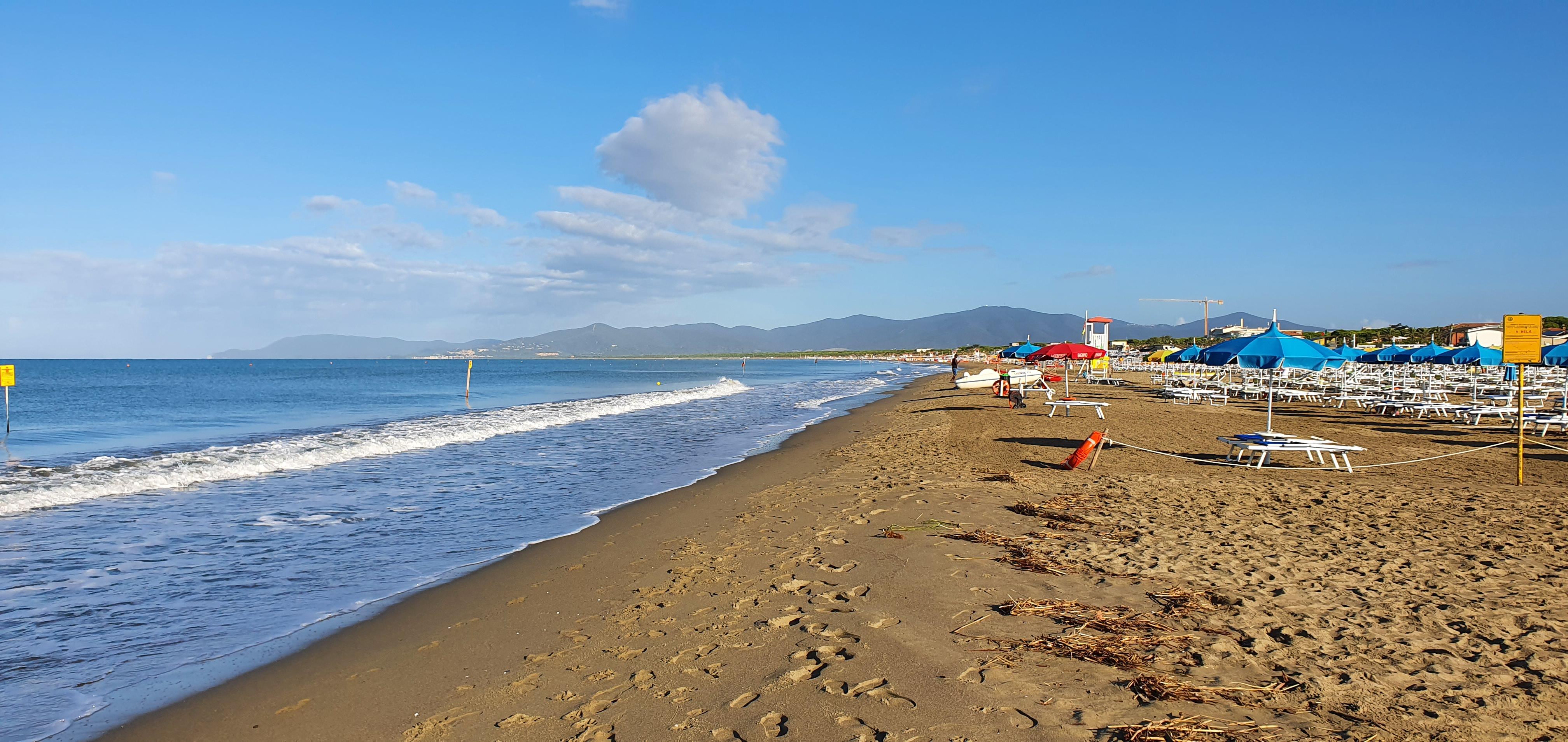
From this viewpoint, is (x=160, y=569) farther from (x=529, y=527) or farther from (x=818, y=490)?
A: (x=818, y=490)

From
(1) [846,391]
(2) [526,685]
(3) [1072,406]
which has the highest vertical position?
(3) [1072,406]

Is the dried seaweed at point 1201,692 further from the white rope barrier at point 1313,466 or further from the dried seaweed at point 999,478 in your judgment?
the white rope barrier at point 1313,466

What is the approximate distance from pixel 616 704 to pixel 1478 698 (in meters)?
3.75

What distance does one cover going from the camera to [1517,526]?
259 inches

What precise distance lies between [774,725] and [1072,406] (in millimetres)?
20689

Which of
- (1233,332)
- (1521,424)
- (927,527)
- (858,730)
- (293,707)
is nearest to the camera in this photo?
(858,730)

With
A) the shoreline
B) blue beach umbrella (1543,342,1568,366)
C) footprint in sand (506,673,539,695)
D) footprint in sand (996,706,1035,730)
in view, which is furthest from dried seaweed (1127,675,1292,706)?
blue beach umbrella (1543,342,1568,366)

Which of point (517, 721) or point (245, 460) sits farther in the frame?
point (245, 460)

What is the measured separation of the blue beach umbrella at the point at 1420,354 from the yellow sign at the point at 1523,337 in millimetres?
18901

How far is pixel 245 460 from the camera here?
12.9m

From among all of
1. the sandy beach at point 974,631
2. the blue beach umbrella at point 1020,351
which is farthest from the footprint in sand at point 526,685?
the blue beach umbrella at point 1020,351

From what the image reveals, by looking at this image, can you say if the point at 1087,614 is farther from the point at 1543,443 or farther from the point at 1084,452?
the point at 1543,443

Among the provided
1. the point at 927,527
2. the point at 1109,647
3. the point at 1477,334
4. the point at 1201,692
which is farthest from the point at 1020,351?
the point at 1477,334

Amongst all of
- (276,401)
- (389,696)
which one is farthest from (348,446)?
(276,401)
